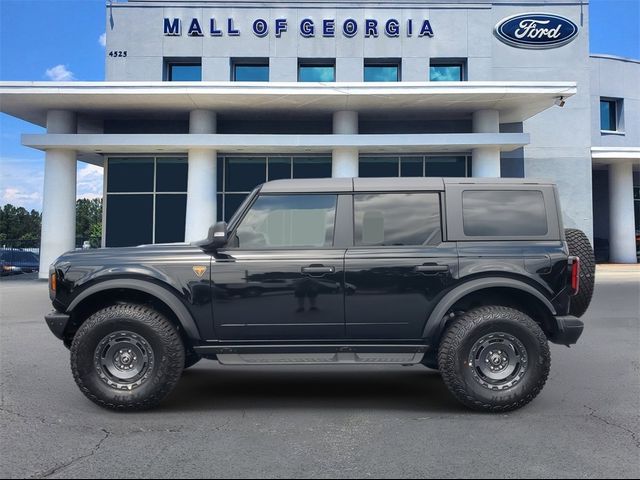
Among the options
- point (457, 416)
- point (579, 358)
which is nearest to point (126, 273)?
point (457, 416)

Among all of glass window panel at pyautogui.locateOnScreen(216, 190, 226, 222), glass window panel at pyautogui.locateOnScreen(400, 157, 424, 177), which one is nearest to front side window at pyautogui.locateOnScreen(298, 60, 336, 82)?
glass window panel at pyautogui.locateOnScreen(400, 157, 424, 177)

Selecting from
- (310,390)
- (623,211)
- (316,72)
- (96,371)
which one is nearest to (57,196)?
(316,72)

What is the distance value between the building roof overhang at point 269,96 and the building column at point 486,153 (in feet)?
1.35

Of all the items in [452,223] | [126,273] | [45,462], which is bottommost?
[45,462]

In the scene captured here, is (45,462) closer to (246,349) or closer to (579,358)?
(246,349)

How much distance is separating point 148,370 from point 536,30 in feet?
80.0

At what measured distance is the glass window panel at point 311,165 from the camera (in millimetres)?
21562

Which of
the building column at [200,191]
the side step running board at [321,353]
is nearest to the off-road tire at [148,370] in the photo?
the side step running board at [321,353]

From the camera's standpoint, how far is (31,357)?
7090 mm

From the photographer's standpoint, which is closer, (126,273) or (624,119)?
(126,273)

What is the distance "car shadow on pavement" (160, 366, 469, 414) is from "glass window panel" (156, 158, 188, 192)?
15922 mm

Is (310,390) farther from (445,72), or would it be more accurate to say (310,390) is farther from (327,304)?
(445,72)

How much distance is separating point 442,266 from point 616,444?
1.92 meters

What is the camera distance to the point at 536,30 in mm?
23547
